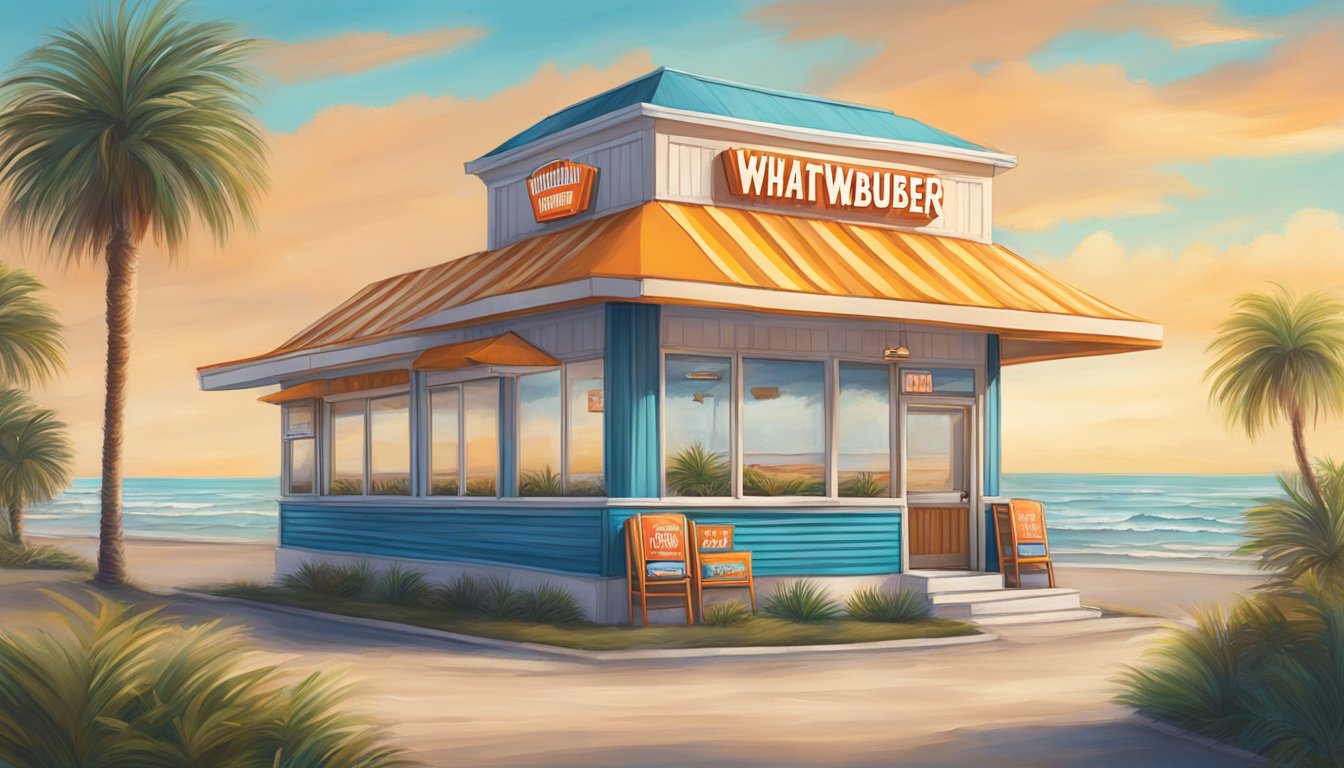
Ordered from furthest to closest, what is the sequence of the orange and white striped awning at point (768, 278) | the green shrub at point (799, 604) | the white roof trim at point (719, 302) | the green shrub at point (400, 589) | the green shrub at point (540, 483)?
1. the green shrub at point (400, 589)
2. the green shrub at point (540, 483)
3. the green shrub at point (799, 604)
4. the orange and white striped awning at point (768, 278)
5. the white roof trim at point (719, 302)

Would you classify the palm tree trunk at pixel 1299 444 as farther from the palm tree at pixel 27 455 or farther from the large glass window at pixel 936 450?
the palm tree at pixel 27 455

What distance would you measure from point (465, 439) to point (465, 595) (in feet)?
7.44

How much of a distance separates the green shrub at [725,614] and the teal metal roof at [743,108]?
6.49 metres

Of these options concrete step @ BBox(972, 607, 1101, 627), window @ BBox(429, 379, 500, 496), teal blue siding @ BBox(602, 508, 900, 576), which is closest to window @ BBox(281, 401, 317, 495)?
Answer: window @ BBox(429, 379, 500, 496)

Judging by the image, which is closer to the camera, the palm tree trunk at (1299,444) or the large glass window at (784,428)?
the large glass window at (784,428)

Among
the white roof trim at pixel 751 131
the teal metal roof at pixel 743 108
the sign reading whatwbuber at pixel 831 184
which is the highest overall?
the teal metal roof at pixel 743 108

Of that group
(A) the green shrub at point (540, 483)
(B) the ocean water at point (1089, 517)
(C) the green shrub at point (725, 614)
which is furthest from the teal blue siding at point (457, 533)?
(B) the ocean water at point (1089, 517)

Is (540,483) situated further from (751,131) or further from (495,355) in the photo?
(751,131)

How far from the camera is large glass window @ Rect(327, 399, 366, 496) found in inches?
957

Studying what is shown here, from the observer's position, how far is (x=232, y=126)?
996 inches

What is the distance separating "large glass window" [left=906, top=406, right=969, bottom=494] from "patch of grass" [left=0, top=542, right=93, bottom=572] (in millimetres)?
17204

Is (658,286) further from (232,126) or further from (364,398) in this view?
(232,126)

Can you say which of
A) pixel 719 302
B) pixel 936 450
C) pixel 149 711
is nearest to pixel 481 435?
pixel 719 302

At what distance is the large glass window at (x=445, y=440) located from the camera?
21.4 metres
